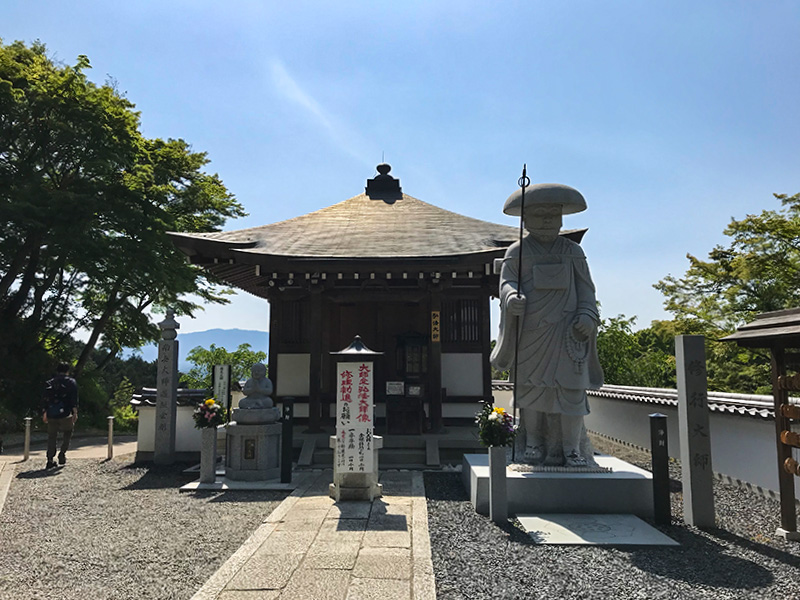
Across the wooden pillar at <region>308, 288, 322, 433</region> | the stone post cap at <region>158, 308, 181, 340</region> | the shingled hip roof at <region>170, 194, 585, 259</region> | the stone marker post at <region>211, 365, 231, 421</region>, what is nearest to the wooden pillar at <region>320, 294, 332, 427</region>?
the wooden pillar at <region>308, 288, 322, 433</region>

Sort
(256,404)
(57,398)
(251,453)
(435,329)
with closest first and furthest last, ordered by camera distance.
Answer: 1. (251,453)
2. (256,404)
3. (57,398)
4. (435,329)

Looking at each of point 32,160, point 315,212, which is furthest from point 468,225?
point 32,160

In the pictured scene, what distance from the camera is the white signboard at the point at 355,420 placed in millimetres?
6594

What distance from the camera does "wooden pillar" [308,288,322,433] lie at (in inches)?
399

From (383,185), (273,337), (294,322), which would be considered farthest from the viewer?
(383,185)

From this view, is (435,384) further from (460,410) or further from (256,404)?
(256,404)

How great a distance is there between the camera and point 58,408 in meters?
9.78

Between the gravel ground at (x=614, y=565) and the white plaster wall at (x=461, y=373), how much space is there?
588cm

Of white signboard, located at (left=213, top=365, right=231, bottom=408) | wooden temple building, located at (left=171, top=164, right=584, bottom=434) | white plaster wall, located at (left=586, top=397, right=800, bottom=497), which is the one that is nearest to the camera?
white plaster wall, located at (left=586, top=397, right=800, bottom=497)

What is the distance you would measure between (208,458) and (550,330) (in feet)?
18.0

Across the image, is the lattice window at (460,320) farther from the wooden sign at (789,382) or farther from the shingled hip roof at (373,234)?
the wooden sign at (789,382)

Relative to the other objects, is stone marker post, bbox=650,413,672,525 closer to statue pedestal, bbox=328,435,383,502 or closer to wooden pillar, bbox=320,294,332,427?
statue pedestal, bbox=328,435,383,502

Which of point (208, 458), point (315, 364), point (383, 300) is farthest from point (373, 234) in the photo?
point (208, 458)

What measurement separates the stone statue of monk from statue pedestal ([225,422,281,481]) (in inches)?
157
